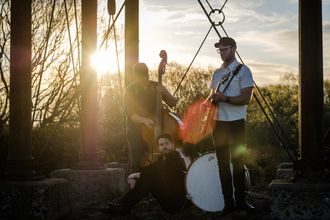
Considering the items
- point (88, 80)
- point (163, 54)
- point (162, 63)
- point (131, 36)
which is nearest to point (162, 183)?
point (162, 63)

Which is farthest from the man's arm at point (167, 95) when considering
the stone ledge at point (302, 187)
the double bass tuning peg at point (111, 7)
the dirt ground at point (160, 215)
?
the double bass tuning peg at point (111, 7)

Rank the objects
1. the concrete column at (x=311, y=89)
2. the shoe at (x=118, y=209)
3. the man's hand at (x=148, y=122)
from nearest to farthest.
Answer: the concrete column at (x=311, y=89) → the shoe at (x=118, y=209) → the man's hand at (x=148, y=122)

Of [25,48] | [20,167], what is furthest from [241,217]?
[25,48]

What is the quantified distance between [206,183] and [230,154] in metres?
0.55

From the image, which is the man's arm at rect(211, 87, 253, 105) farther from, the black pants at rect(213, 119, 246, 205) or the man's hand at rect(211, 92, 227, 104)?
the black pants at rect(213, 119, 246, 205)

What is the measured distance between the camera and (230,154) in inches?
234

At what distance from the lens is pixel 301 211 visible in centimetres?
573

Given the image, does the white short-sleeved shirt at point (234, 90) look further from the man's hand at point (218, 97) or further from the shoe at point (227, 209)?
the shoe at point (227, 209)

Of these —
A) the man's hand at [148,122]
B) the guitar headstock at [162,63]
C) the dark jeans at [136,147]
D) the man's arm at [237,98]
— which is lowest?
the dark jeans at [136,147]

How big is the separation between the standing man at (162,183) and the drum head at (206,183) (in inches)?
12.9

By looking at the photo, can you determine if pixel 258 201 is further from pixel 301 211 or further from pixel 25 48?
pixel 25 48

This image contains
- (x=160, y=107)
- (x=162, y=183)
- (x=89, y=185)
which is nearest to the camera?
(x=162, y=183)

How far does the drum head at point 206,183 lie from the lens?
627 cm

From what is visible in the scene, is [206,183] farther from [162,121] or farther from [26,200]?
[26,200]
